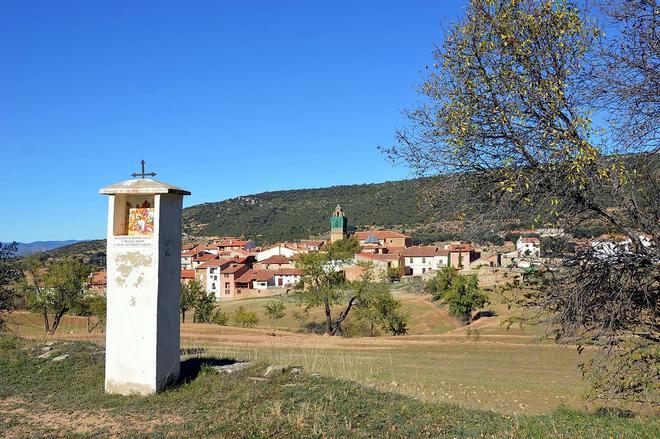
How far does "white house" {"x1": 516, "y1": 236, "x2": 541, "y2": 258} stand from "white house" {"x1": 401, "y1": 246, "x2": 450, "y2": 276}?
83538 millimetres

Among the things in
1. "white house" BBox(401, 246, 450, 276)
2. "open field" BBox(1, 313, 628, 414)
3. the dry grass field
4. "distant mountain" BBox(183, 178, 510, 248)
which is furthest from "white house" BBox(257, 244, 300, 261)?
"open field" BBox(1, 313, 628, 414)

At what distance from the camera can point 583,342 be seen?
324 inches

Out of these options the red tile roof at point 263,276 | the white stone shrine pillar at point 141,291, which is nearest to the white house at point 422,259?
the red tile roof at point 263,276

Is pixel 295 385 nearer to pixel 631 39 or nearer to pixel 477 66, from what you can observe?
pixel 477 66

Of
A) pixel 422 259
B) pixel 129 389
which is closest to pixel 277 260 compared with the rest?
pixel 422 259

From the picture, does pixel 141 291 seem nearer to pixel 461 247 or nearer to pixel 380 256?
pixel 461 247

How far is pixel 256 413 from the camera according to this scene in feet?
27.0

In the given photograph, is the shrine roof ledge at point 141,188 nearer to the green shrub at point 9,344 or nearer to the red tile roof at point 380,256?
the green shrub at point 9,344

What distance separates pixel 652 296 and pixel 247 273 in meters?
78.9

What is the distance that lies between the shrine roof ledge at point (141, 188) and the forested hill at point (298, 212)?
119891 millimetres

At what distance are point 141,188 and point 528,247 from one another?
21.9 feet

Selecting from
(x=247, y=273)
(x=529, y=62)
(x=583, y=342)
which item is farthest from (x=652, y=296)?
(x=247, y=273)

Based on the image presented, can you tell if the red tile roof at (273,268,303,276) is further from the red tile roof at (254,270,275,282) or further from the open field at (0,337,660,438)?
the open field at (0,337,660,438)

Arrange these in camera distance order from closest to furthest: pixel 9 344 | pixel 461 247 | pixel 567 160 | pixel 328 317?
pixel 567 160, pixel 9 344, pixel 461 247, pixel 328 317
